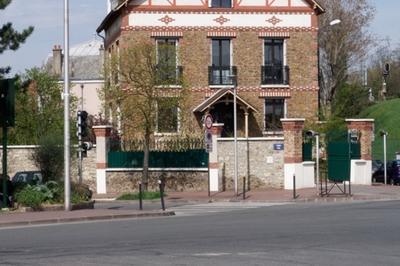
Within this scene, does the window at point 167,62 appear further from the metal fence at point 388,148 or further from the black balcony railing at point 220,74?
the metal fence at point 388,148

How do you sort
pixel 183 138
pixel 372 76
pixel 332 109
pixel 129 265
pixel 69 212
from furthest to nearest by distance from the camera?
pixel 372 76 → pixel 332 109 → pixel 183 138 → pixel 69 212 → pixel 129 265

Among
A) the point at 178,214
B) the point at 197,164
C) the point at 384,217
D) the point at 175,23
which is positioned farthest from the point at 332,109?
the point at 384,217

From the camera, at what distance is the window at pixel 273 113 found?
181 ft

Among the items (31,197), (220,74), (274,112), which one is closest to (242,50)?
(220,74)

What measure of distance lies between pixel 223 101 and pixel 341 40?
19.3 meters

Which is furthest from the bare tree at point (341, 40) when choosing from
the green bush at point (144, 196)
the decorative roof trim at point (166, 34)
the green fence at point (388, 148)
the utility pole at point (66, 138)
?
the utility pole at point (66, 138)

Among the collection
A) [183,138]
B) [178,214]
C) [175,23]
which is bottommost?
[178,214]

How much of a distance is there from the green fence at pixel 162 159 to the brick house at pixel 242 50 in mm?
8069

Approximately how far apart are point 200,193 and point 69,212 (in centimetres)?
1487

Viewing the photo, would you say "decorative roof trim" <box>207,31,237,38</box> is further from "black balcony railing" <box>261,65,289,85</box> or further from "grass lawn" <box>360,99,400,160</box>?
"grass lawn" <box>360,99,400,160</box>

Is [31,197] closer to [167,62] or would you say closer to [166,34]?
[167,62]

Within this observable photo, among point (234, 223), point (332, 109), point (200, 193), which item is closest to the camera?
point (234, 223)

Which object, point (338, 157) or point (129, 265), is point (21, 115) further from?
point (129, 265)

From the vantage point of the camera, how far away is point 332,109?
64750 millimetres
